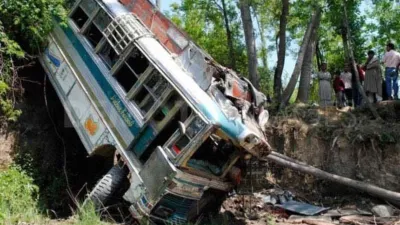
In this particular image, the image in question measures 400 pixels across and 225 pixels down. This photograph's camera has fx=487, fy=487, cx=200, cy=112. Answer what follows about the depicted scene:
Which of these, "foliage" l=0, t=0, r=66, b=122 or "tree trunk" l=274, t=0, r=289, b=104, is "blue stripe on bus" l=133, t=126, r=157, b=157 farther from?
"tree trunk" l=274, t=0, r=289, b=104

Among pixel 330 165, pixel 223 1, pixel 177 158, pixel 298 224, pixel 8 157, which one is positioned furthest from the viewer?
pixel 223 1

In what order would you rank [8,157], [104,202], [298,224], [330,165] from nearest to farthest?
[104,202]
[298,224]
[8,157]
[330,165]

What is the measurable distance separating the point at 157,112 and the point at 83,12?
119 inches

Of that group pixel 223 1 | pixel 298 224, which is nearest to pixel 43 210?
pixel 298 224

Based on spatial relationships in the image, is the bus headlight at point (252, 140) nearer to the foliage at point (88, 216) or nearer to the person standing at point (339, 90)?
the foliage at point (88, 216)

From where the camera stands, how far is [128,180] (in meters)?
7.15

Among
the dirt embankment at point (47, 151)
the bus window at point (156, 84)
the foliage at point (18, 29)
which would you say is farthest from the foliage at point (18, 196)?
the bus window at point (156, 84)

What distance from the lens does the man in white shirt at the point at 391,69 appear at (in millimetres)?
10081

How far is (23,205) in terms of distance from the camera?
299 inches

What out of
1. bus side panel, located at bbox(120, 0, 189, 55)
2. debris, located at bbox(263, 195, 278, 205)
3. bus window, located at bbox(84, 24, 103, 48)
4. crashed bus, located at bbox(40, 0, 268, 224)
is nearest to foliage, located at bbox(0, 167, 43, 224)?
crashed bus, located at bbox(40, 0, 268, 224)

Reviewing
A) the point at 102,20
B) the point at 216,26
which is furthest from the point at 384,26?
the point at 102,20

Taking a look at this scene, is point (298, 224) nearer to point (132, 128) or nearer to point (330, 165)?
point (330, 165)

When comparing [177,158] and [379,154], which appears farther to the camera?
[379,154]

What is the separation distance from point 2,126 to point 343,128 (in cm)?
644
